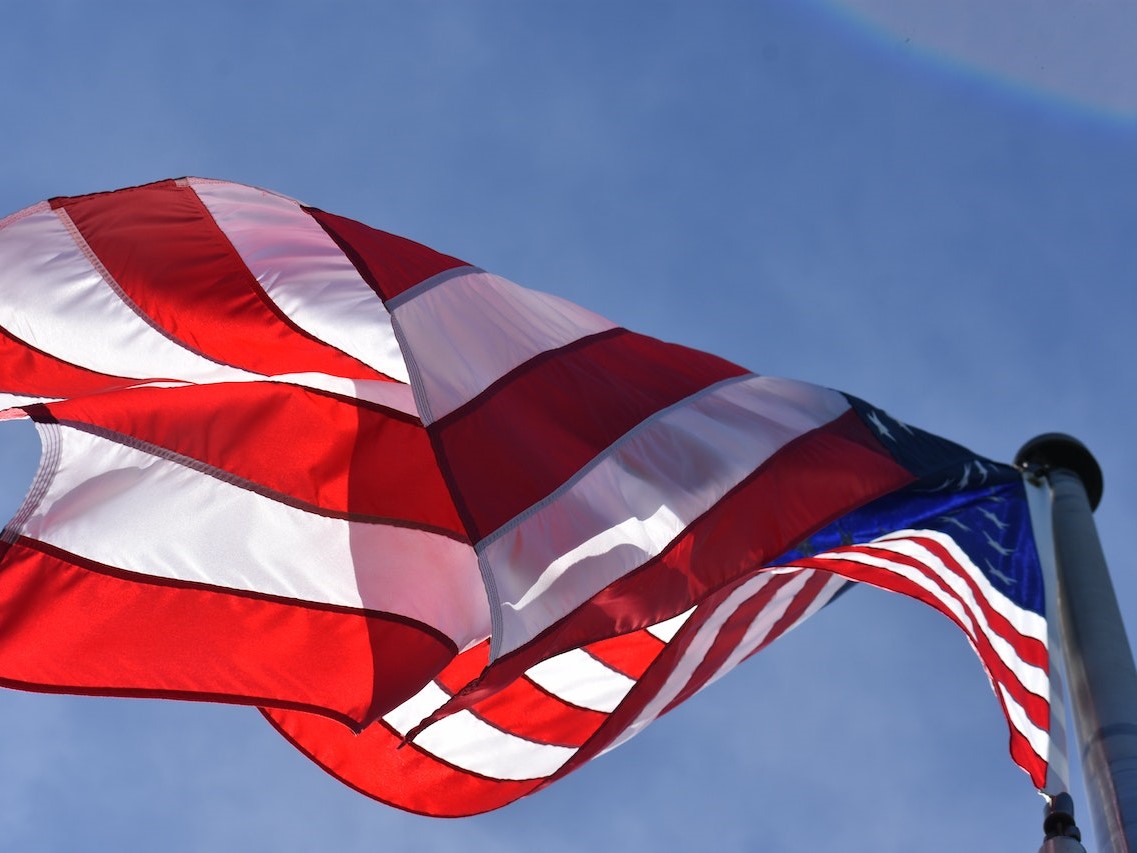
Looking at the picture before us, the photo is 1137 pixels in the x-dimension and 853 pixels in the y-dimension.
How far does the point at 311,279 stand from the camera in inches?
266

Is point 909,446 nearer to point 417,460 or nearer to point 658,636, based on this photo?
point 658,636

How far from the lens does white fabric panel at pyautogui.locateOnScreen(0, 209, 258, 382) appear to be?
272 inches

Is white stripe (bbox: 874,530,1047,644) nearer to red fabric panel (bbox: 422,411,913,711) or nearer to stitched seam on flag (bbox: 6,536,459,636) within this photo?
red fabric panel (bbox: 422,411,913,711)

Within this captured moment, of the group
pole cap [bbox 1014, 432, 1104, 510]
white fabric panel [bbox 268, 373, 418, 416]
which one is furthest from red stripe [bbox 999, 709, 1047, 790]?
white fabric panel [bbox 268, 373, 418, 416]

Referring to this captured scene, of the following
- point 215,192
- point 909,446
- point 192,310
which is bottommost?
point 909,446

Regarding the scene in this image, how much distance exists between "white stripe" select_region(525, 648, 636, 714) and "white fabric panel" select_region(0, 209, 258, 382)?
9.05 feet

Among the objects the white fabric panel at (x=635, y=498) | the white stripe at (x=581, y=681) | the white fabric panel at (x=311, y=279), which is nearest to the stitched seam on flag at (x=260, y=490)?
the white fabric panel at (x=311, y=279)

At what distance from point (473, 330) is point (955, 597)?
2751 millimetres

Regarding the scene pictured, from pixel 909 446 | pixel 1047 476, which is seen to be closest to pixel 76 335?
pixel 909 446

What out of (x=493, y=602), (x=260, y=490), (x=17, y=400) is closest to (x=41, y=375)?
(x=17, y=400)

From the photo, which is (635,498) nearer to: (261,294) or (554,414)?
(554,414)

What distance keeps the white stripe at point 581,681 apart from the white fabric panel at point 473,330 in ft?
6.71

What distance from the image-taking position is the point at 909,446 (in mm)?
7461

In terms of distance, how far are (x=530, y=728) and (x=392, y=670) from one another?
56.2 inches
